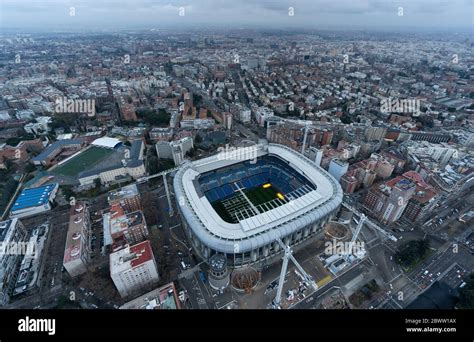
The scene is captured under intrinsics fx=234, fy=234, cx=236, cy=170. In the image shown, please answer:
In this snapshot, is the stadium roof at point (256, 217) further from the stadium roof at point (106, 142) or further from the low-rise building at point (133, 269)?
the stadium roof at point (106, 142)

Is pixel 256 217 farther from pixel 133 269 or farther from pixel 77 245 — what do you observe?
pixel 77 245

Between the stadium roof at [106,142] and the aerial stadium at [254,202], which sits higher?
the stadium roof at [106,142]

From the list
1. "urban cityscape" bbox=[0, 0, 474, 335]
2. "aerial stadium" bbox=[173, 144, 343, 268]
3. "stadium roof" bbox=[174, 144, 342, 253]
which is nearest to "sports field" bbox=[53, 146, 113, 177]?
"urban cityscape" bbox=[0, 0, 474, 335]

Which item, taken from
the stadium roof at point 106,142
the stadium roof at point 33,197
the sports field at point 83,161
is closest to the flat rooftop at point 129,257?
the stadium roof at point 33,197

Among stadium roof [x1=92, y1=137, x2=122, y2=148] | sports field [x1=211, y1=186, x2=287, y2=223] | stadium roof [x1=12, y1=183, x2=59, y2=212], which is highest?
stadium roof [x1=92, y1=137, x2=122, y2=148]

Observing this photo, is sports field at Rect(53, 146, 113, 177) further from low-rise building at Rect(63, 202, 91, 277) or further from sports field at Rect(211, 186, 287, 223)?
sports field at Rect(211, 186, 287, 223)

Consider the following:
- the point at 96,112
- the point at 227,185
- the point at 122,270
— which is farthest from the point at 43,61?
the point at 122,270
